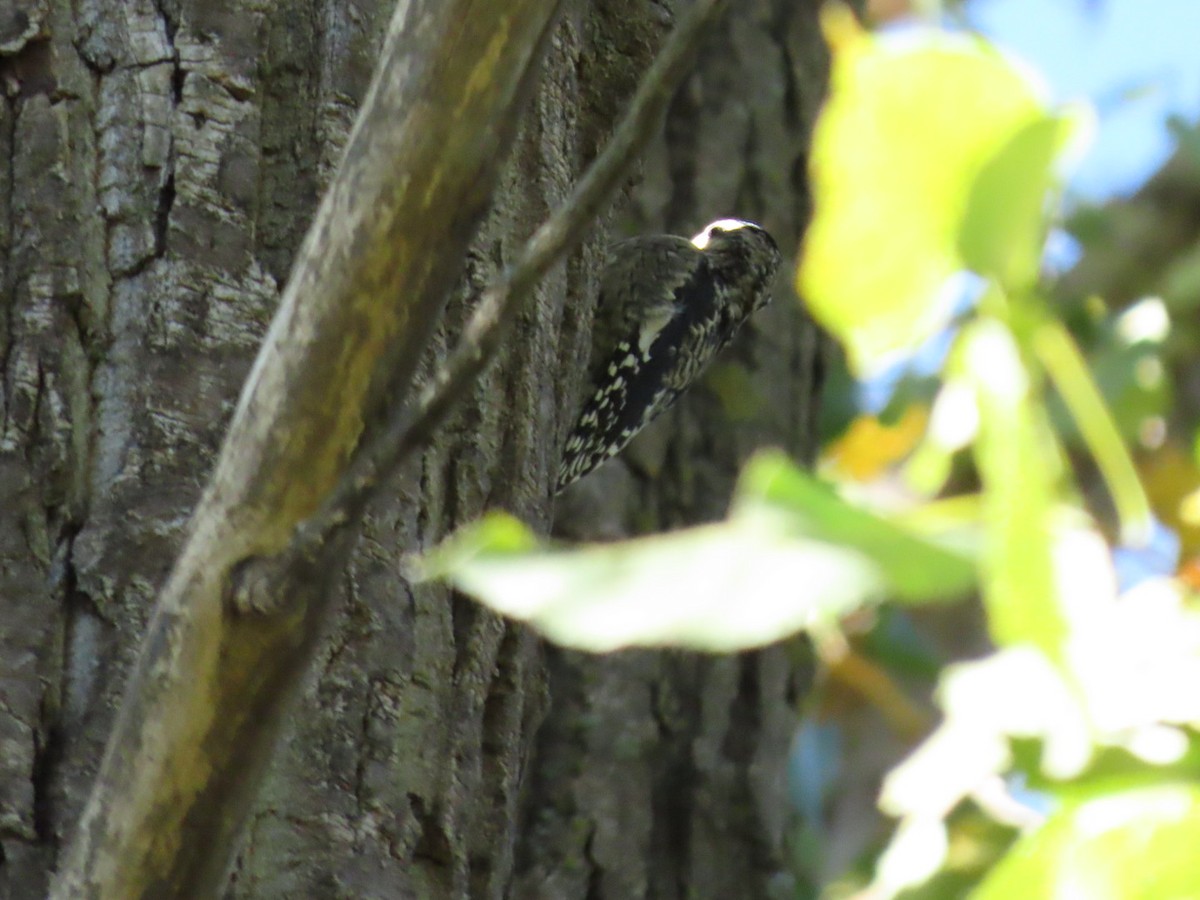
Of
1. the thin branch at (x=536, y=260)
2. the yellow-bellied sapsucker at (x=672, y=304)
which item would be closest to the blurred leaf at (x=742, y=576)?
the thin branch at (x=536, y=260)

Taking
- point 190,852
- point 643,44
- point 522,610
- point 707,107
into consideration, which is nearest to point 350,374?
point 190,852

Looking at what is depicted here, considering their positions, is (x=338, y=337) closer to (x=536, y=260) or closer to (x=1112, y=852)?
(x=536, y=260)

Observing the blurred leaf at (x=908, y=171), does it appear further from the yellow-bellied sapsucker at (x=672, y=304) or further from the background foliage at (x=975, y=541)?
the yellow-bellied sapsucker at (x=672, y=304)

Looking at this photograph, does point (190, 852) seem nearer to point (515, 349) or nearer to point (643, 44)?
point (515, 349)

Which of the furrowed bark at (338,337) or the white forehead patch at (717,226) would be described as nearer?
the furrowed bark at (338,337)

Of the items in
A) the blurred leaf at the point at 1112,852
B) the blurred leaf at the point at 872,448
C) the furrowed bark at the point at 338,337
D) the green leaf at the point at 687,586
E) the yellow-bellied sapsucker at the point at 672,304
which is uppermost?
the blurred leaf at the point at 872,448

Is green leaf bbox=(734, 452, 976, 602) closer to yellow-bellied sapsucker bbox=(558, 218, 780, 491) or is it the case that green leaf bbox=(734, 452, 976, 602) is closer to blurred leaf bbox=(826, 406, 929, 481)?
yellow-bellied sapsucker bbox=(558, 218, 780, 491)

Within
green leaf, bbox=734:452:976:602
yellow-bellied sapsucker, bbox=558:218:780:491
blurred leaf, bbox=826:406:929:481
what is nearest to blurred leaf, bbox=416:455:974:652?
green leaf, bbox=734:452:976:602
